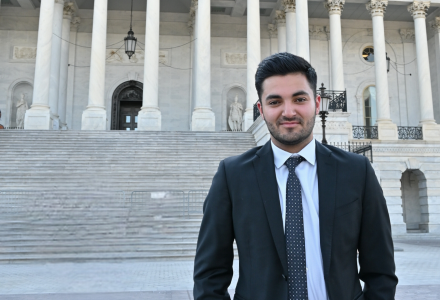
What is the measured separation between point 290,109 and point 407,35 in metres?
35.0

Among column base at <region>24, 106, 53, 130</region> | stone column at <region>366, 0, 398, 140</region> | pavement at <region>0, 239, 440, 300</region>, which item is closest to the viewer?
pavement at <region>0, 239, 440, 300</region>

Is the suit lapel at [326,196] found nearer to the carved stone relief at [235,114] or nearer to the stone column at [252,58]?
the stone column at [252,58]

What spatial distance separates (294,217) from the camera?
2.18m

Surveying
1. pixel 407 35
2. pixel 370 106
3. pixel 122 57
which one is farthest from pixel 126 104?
pixel 407 35

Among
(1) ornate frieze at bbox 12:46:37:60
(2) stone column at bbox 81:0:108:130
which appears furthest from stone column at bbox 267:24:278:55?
(1) ornate frieze at bbox 12:46:37:60

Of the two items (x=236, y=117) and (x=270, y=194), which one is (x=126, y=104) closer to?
(x=236, y=117)

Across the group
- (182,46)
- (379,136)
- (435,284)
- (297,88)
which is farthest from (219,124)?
(297,88)

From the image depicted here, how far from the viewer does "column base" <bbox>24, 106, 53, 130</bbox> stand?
23.3m

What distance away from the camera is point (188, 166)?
61.1ft

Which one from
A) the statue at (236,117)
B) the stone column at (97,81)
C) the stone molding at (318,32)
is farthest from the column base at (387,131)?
the stone column at (97,81)

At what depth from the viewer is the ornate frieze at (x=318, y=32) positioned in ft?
107

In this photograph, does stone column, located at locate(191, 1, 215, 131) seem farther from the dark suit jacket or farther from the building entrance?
the dark suit jacket

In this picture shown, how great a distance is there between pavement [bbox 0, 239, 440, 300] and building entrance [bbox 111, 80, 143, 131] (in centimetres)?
2161

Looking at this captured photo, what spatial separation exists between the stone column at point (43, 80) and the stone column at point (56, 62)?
1.47 m
